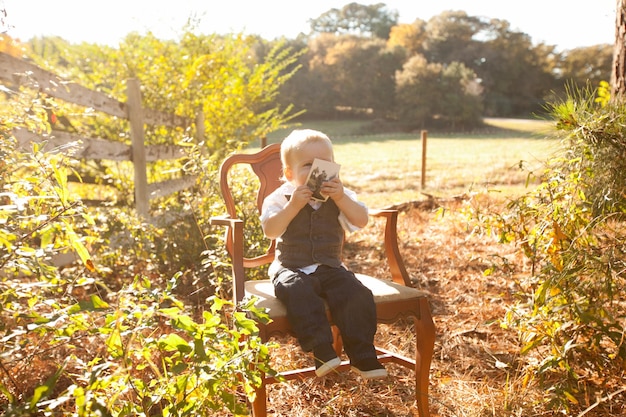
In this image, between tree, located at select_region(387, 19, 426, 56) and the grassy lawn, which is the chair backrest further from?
tree, located at select_region(387, 19, 426, 56)

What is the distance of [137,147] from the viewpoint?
5.68m

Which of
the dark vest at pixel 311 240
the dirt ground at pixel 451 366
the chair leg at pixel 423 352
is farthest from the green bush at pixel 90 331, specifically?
the chair leg at pixel 423 352

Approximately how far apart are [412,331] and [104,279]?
7.99 ft

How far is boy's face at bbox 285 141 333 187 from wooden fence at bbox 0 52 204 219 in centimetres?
203

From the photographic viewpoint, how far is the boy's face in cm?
253

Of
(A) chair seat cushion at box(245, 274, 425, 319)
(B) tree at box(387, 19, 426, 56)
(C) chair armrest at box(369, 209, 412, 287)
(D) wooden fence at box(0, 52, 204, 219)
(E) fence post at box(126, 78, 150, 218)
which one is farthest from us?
(B) tree at box(387, 19, 426, 56)

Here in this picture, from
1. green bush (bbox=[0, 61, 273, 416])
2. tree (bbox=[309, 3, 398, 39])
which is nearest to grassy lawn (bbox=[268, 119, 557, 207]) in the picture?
green bush (bbox=[0, 61, 273, 416])

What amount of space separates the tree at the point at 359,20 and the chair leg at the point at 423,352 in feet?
166

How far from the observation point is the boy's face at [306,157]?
253cm

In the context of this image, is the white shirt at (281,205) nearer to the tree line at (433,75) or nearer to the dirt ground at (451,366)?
the dirt ground at (451,366)

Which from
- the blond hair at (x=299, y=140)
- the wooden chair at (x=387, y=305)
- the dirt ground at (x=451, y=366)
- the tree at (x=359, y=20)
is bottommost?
the dirt ground at (x=451, y=366)

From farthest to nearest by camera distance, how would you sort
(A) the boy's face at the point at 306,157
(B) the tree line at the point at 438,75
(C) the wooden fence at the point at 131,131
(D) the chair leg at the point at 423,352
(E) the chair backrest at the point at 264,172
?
(B) the tree line at the point at 438,75 → (C) the wooden fence at the point at 131,131 → (E) the chair backrest at the point at 264,172 → (A) the boy's face at the point at 306,157 → (D) the chair leg at the point at 423,352

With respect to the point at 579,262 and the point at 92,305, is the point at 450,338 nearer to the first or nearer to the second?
the point at 579,262

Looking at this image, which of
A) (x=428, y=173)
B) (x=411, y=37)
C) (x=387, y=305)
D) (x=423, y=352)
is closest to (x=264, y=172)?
(x=387, y=305)
